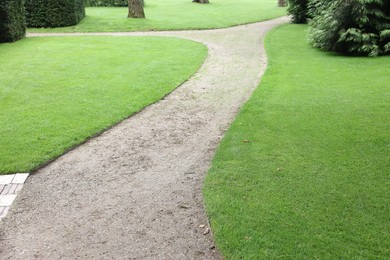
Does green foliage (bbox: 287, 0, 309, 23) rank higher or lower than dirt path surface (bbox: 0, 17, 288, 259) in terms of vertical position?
higher

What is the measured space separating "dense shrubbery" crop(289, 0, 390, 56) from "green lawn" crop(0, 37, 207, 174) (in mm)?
4694

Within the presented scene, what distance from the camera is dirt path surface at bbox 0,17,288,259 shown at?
437cm

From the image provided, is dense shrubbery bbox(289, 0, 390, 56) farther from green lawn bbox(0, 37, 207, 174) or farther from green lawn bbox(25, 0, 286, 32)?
green lawn bbox(25, 0, 286, 32)

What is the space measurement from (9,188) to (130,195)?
1.82 metres

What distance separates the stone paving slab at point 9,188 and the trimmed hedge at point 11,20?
1266cm

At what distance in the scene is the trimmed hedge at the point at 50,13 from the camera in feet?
68.5

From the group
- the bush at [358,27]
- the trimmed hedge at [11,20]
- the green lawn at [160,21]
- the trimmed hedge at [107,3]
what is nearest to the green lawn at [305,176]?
the bush at [358,27]

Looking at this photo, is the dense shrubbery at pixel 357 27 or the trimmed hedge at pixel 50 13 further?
the trimmed hedge at pixel 50 13

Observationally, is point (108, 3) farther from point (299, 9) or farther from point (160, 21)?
point (299, 9)

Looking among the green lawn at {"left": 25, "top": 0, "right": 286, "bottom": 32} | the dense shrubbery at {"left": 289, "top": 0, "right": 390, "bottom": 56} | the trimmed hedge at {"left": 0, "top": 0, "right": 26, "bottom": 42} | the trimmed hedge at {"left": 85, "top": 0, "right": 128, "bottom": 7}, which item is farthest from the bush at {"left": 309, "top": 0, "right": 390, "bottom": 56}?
the trimmed hedge at {"left": 85, "top": 0, "right": 128, "bottom": 7}

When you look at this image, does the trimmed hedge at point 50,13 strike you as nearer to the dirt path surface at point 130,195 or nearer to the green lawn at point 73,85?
the green lawn at point 73,85

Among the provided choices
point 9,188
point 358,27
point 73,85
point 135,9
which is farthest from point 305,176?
point 135,9

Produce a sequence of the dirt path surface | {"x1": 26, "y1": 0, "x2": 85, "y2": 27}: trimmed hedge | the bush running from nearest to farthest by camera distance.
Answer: the dirt path surface, the bush, {"x1": 26, "y1": 0, "x2": 85, "y2": 27}: trimmed hedge

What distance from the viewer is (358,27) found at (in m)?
13.9
